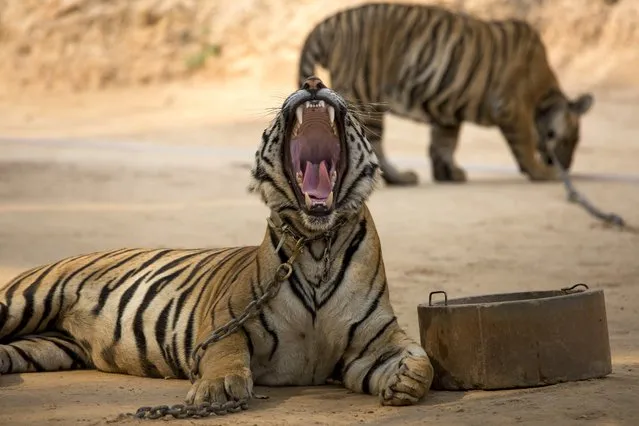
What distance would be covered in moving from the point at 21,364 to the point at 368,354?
1487 millimetres

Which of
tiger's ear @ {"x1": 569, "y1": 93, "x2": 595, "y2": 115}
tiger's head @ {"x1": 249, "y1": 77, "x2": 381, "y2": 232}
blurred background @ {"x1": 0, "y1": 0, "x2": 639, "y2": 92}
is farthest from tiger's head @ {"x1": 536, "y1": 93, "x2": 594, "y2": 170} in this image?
tiger's head @ {"x1": 249, "y1": 77, "x2": 381, "y2": 232}

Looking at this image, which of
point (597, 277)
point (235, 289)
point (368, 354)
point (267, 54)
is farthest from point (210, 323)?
point (267, 54)

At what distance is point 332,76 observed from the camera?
13.1m

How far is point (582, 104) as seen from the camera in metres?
13.4

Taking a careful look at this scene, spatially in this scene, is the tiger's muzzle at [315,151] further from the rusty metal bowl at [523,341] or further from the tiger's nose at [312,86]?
the rusty metal bowl at [523,341]

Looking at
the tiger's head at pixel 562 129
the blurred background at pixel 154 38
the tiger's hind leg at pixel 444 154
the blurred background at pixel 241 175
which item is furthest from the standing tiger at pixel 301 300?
the blurred background at pixel 154 38

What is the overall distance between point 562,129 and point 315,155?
8567 mm

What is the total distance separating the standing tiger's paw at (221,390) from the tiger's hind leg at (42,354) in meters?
1.17

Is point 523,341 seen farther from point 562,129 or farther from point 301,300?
point 562,129

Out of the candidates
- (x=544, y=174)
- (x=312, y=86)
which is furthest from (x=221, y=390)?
(x=544, y=174)

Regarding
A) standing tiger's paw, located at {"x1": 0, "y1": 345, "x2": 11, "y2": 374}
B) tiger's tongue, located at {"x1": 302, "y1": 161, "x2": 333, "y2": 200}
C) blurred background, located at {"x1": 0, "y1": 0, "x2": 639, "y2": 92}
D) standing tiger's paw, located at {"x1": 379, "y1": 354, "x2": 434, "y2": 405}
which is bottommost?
standing tiger's paw, located at {"x1": 379, "y1": 354, "x2": 434, "y2": 405}

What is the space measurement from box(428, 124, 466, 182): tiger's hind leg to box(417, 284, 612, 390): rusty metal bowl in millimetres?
8149

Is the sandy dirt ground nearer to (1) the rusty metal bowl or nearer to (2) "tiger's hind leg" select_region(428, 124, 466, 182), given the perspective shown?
(1) the rusty metal bowl

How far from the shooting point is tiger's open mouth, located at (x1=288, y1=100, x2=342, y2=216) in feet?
16.4
